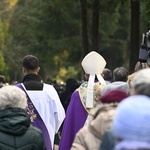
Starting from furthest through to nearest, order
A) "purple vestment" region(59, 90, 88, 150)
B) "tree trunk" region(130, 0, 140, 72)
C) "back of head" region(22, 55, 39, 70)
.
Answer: "tree trunk" region(130, 0, 140, 72) → "back of head" region(22, 55, 39, 70) → "purple vestment" region(59, 90, 88, 150)

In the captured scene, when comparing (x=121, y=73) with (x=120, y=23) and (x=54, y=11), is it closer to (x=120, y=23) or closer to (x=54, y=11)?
(x=54, y=11)

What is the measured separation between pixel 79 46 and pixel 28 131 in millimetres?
31178

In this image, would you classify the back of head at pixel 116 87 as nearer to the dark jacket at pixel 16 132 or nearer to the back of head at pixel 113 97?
the dark jacket at pixel 16 132

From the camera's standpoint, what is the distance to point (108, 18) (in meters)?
34.4

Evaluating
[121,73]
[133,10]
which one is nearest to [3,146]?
[121,73]

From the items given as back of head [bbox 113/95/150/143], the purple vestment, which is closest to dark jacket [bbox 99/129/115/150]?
back of head [bbox 113/95/150/143]

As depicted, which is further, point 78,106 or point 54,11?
point 54,11

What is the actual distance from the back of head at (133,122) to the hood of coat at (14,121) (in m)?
2.03

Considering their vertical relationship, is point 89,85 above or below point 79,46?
above

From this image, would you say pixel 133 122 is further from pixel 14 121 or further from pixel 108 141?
pixel 14 121

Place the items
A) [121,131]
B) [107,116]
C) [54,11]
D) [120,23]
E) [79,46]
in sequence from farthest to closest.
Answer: [120,23] < [79,46] < [54,11] < [107,116] < [121,131]

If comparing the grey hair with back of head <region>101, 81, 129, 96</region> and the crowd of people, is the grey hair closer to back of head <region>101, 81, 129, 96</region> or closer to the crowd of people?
the crowd of people

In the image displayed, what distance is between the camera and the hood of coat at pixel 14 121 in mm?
5453

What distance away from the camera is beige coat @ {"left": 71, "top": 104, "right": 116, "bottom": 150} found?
454 cm
